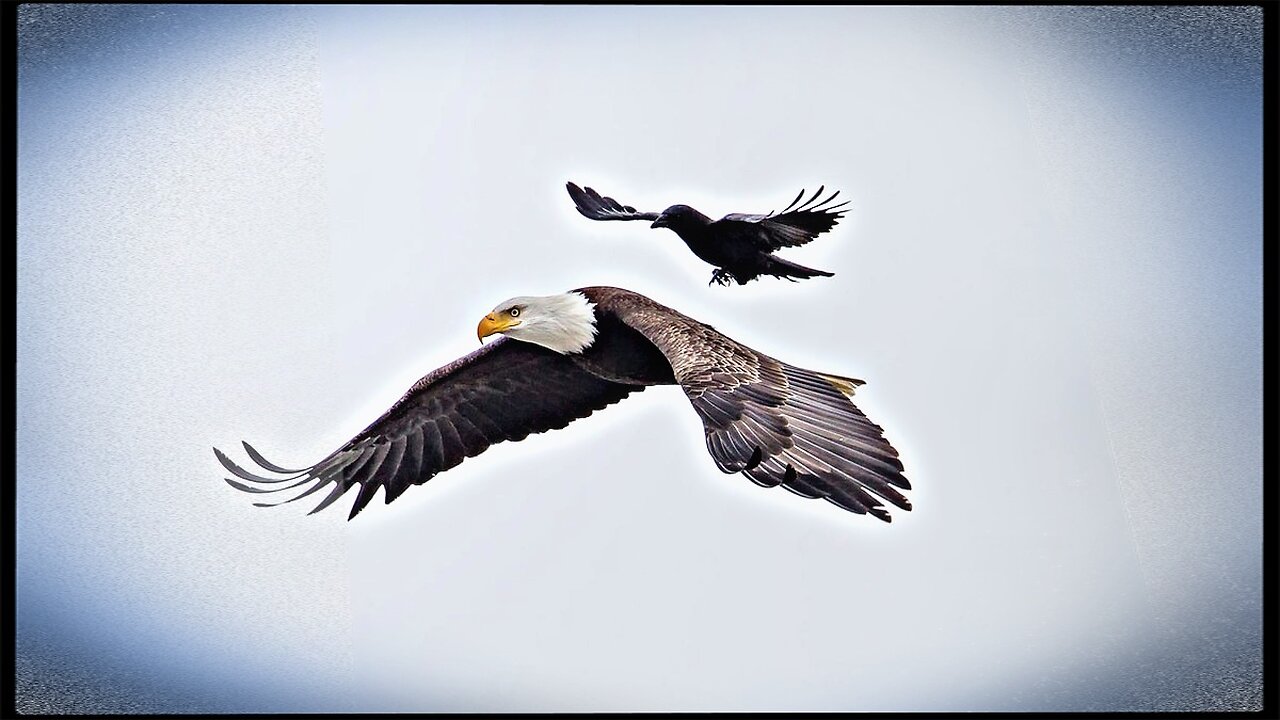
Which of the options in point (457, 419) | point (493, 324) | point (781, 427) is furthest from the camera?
point (457, 419)

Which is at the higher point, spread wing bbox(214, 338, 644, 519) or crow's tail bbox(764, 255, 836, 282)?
crow's tail bbox(764, 255, 836, 282)

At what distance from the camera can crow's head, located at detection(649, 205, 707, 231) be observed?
4379mm

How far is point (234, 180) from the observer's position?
4.58 metres

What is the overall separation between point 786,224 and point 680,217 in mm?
347

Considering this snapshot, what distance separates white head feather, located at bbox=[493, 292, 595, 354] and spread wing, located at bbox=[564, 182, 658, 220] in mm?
326

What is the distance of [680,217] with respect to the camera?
438 centimetres

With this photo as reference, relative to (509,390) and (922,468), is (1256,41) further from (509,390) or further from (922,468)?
(509,390)

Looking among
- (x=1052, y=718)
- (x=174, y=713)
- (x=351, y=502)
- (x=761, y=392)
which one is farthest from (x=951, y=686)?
(x=174, y=713)

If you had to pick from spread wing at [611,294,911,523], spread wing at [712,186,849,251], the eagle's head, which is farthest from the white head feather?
spread wing at [712,186,849,251]

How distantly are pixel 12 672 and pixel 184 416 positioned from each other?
41.1 inches

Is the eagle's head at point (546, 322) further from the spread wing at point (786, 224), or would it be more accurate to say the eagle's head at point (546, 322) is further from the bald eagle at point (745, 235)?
the spread wing at point (786, 224)

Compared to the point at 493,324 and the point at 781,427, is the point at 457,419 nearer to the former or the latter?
the point at 493,324

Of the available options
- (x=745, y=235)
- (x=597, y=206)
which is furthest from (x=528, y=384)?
(x=745, y=235)

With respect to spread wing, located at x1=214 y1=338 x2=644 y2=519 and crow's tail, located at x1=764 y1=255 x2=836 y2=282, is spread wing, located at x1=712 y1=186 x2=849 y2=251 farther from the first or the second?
spread wing, located at x1=214 y1=338 x2=644 y2=519
